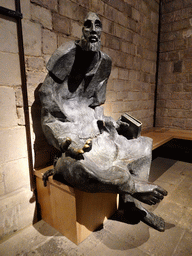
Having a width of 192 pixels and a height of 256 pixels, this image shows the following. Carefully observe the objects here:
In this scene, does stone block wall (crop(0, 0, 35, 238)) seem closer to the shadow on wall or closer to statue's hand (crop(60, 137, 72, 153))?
the shadow on wall

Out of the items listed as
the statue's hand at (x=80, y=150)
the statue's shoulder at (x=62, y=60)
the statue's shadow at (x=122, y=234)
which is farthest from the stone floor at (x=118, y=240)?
the statue's shoulder at (x=62, y=60)

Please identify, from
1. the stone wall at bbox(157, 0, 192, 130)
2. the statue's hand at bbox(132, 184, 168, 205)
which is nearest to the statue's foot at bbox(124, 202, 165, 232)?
the statue's hand at bbox(132, 184, 168, 205)

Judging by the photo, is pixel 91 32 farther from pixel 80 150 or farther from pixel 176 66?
pixel 176 66

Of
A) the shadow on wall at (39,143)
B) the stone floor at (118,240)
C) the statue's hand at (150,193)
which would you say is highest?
the shadow on wall at (39,143)

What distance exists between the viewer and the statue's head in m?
1.72

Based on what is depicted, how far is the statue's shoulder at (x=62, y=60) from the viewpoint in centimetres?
175

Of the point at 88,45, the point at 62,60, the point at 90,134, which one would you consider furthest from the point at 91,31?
the point at 90,134

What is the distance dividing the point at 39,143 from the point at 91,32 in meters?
1.27

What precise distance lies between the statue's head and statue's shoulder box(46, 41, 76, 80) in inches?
4.8

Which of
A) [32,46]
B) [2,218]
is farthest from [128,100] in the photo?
[2,218]

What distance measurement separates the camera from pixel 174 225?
6.73 feet

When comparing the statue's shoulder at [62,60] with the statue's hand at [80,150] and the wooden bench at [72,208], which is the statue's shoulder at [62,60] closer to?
the statue's hand at [80,150]

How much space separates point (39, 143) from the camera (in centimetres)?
218

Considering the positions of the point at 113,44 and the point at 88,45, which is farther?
the point at 113,44
